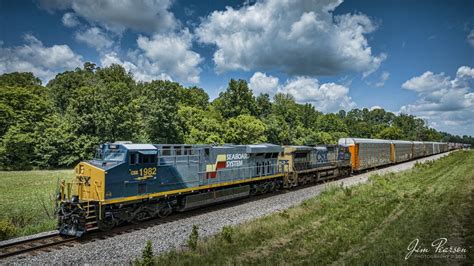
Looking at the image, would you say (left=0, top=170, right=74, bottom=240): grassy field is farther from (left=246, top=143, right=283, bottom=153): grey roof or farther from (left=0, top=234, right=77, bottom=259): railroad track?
(left=246, top=143, right=283, bottom=153): grey roof

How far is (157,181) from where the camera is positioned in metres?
14.1

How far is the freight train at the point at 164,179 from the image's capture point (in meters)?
12.1

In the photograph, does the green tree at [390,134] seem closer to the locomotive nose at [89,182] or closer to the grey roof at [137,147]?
the grey roof at [137,147]

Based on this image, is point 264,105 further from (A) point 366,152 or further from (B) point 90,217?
(B) point 90,217

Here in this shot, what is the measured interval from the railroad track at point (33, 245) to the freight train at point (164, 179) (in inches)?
16.8

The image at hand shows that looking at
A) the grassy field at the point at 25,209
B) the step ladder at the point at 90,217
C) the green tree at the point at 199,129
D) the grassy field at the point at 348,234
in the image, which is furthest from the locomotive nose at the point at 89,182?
the green tree at the point at 199,129

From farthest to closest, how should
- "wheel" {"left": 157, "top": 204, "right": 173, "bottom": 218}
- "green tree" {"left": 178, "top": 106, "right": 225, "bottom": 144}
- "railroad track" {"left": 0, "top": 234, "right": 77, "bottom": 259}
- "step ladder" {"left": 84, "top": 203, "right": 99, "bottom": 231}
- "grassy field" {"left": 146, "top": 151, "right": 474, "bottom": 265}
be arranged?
"green tree" {"left": 178, "top": 106, "right": 225, "bottom": 144}
"wheel" {"left": 157, "top": 204, "right": 173, "bottom": 218}
"step ladder" {"left": 84, "top": 203, "right": 99, "bottom": 231}
"railroad track" {"left": 0, "top": 234, "right": 77, "bottom": 259}
"grassy field" {"left": 146, "top": 151, "right": 474, "bottom": 265}

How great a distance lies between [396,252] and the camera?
27.8 feet

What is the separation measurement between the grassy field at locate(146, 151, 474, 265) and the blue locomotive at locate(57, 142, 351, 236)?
3.92 metres

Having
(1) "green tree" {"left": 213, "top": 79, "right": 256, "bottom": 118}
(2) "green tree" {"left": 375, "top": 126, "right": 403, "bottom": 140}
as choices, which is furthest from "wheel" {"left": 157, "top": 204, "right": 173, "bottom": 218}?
(2) "green tree" {"left": 375, "top": 126, "right": 403, "bottom": 140}

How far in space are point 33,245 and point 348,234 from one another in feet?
33.8

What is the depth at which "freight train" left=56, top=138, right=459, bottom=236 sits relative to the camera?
12086 millimetres

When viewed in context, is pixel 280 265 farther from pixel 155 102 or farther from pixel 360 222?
pixel 155 102

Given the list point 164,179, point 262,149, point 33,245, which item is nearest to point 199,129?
point 262,149
